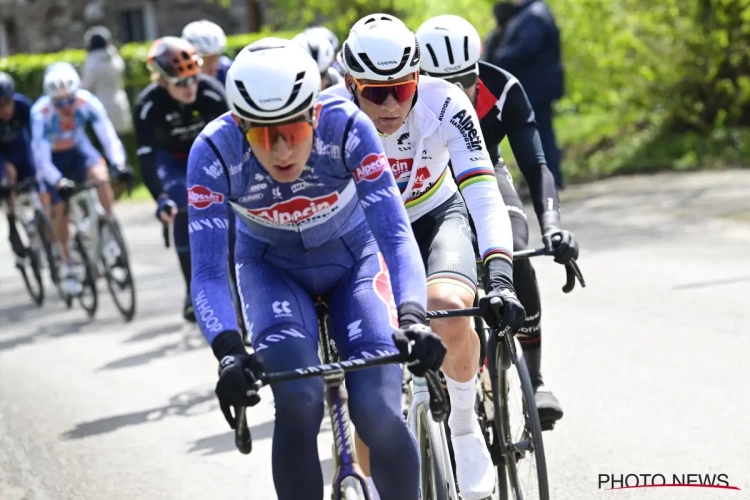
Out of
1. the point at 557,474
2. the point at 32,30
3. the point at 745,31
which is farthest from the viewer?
the point at 32,30

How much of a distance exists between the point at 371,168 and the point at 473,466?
4.05 ft

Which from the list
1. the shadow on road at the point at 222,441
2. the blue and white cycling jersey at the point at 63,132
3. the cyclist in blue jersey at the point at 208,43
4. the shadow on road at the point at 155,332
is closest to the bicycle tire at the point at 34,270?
the blue and white cycling jersey at the point at 63,132

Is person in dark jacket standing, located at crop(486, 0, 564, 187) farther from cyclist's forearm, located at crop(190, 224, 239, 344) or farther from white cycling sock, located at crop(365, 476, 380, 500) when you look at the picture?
white cycling sock, located at crop(365, 476, 380, 500)

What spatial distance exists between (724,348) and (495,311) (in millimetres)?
3829

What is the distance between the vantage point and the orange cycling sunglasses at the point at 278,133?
13.7ft

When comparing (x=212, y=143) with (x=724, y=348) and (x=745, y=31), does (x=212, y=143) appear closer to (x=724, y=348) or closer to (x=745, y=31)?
(x=724, y=348)

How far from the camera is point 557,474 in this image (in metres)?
5.91

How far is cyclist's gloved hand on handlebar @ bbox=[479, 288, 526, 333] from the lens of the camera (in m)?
4.55

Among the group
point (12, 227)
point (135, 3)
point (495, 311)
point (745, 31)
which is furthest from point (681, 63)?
point (135, 3)

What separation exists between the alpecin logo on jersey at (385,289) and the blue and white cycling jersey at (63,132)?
697 centimetres

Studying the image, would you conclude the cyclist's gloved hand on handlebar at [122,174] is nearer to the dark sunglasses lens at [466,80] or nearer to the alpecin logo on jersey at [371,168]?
the dark sunglasses lens at [466,80]

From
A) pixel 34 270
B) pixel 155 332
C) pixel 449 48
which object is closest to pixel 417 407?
pixel 449 48

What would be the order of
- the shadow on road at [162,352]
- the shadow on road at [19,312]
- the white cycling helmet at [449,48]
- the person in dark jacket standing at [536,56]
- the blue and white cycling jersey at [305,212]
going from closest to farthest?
the blue and white cycling jersey at [305,212] < the white cycling helmet at [449,48] < the shadow on road at [162,352] < the shadow on road at [19,312] < the person in dark jacket standing at [536,56]

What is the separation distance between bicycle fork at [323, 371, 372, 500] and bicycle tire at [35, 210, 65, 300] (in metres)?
8.66
